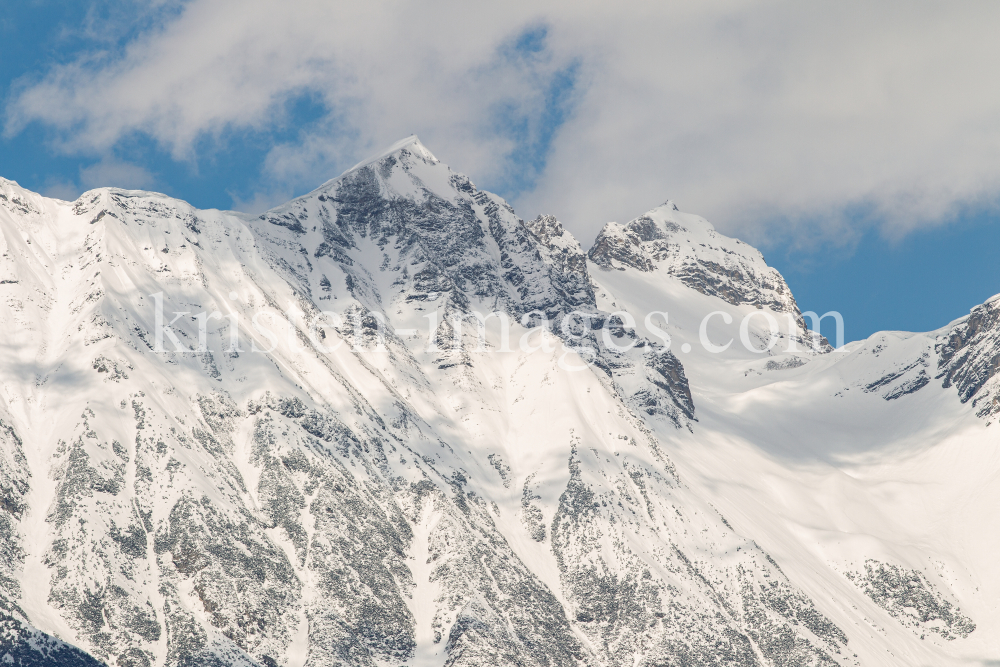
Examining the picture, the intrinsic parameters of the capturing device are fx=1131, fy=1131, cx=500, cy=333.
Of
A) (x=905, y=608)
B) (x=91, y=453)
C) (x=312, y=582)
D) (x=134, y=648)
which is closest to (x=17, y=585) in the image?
(x=134, y=648)

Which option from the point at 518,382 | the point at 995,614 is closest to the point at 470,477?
the point at 518,382

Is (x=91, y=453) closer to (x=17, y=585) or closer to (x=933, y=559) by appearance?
(x=17, y=585)

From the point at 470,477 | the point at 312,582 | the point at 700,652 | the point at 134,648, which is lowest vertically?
the point at 134,648

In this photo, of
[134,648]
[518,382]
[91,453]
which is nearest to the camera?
[134,648]

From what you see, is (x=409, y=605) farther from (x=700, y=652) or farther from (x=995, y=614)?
(x=995, y=614)

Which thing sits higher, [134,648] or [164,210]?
[164,210]

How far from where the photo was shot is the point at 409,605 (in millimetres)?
138000

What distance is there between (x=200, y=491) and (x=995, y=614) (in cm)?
12132

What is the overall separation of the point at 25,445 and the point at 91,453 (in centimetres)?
863

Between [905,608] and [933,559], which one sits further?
[933,559]

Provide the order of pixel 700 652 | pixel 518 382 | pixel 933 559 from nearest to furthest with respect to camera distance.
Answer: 1. pixel 700 652
2. pixel 933 559
3. pixel 518 382

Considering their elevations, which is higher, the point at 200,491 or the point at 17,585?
the point at 200,491

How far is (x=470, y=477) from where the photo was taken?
170 m

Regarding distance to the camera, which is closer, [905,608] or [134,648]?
[134,648]
